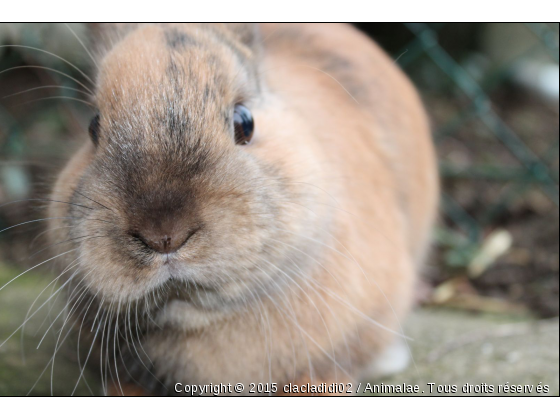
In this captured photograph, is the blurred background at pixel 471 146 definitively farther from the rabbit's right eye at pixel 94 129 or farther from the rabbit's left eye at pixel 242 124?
the rabbit's left eye at pixel 242 124

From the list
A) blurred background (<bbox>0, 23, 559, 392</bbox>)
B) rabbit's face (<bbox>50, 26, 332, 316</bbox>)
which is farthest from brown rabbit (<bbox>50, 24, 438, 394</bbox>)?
blurred background (<bbox>0, 23, 559, 392</bbox>)

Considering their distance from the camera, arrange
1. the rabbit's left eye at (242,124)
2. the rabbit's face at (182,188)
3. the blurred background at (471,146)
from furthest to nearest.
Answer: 1. the blurred background at (471,146)
2. the rabbit's left eye at (242,124)
3. the rabbit's face at (182,188)

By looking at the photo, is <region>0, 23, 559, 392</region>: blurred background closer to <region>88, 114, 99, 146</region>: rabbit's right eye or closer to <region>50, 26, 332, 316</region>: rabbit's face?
<region>88, 114, 99, 146</region>: rabbit's right eye

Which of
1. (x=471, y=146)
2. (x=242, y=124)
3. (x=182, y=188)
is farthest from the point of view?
(x=471, y=146)

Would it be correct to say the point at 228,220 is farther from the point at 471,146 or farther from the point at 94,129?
the point at 471,146

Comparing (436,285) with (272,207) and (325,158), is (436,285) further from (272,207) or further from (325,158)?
(272,207)

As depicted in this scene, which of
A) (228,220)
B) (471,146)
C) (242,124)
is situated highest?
(471,146)

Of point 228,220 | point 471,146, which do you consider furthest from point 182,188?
point 471,146

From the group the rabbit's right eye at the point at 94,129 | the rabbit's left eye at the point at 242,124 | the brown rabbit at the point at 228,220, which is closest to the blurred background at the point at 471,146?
the rabbit's right eye at the point at 94,129

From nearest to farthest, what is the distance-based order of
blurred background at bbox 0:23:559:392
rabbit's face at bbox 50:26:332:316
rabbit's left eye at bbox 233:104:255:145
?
rabbit's face at bbox 50:26:332:316 < rabbit's left eye at bbox 233:104:255:145 < blurred background at bbox 0:23:559:392
